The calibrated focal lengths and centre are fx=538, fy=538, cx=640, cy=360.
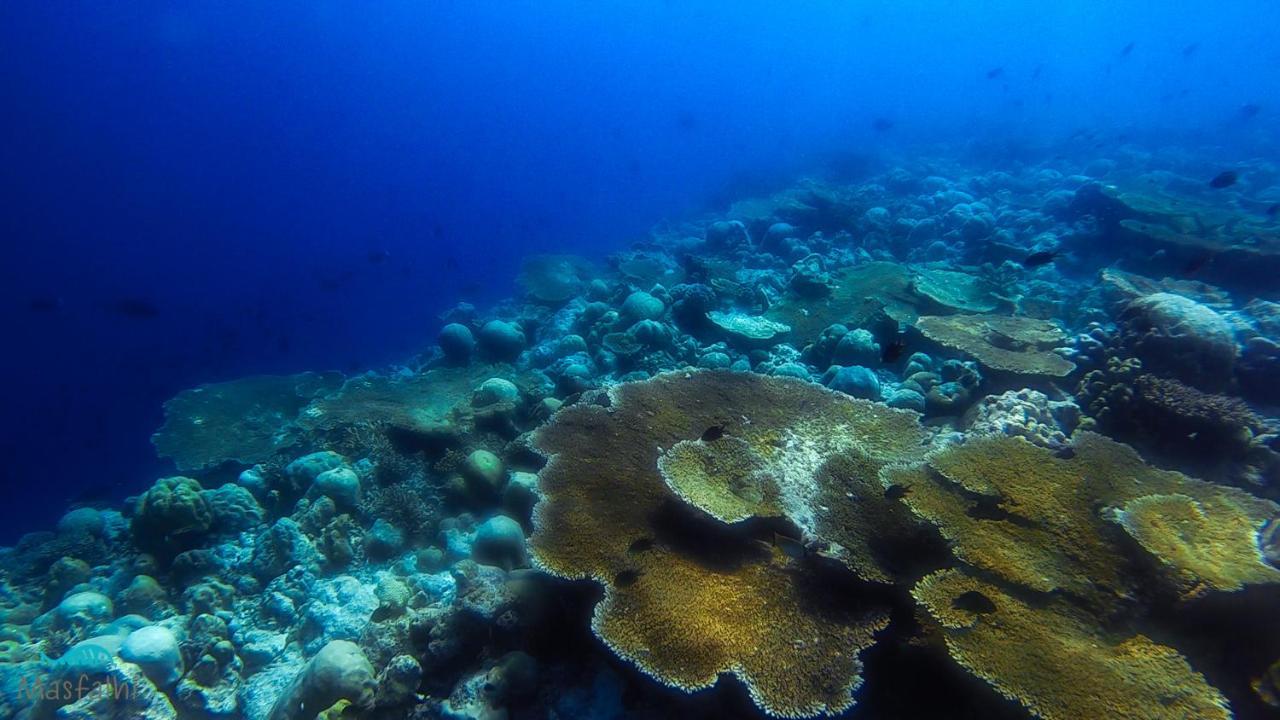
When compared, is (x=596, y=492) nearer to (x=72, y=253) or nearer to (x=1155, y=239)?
(x=1155, y=239)

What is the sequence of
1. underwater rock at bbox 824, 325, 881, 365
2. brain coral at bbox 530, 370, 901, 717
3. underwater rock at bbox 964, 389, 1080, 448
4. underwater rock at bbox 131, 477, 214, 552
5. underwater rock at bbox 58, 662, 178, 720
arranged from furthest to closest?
1. underwater rock at bbox 824, 325, 881, 365
2. underwater rock at bbox 131, 477, 214, 552
3. underwater rock at bbox 964, 389, 1080, 448
4. underwater rock at bbox 58, 662, 178, 720
5. brain coral at bbox 530, 370, 901, 717

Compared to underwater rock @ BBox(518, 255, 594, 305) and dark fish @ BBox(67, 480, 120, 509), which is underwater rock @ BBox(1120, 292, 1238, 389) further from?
dark fish @ BBox(67, 480, 120, 509)

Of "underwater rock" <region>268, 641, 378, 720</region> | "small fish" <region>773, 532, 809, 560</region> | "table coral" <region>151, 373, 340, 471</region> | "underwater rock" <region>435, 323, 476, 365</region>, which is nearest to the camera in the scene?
"small fish" <region>773, 532, 809, 560</region>

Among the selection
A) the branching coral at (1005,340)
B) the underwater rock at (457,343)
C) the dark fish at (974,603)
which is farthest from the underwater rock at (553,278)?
the dark fish at (974,603)

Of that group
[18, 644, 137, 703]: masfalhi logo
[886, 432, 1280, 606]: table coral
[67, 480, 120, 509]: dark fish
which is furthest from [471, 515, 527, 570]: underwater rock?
[67, 480, 120, 509]: dark fish

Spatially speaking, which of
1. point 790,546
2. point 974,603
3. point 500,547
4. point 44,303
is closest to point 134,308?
point 44,303

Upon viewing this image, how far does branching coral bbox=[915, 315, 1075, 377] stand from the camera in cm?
681

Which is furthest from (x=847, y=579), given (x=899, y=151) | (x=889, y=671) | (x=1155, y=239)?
(x=899, y=151)

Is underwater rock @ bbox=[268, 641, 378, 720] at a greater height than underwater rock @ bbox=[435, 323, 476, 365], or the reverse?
underwater rock @ bbox=[435, 323, 476, 365]

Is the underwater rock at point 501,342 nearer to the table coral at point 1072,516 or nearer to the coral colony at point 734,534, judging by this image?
the coral colony at point 734,534

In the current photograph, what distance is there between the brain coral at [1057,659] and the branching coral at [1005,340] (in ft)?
14.1

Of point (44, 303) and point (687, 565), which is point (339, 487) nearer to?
point (687, 565)

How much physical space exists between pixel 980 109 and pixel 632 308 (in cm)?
7402

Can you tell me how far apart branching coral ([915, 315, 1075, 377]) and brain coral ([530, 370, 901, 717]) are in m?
2.54
